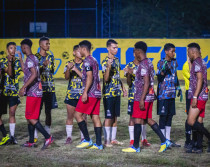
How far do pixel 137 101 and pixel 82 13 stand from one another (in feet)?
128

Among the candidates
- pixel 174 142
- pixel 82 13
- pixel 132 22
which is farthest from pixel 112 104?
pixel 82 13

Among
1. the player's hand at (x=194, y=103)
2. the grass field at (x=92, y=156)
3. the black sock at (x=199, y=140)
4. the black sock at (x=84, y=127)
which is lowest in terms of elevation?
the grass field at (x=92, y=156)

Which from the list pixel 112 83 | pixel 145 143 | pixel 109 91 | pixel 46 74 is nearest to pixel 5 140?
pixel 46 74

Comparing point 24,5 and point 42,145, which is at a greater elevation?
point 24,5

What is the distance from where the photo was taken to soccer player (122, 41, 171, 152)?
802cm

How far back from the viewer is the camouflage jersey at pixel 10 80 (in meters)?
9.11

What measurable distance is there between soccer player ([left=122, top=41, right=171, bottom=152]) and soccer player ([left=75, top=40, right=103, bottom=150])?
0.72 m

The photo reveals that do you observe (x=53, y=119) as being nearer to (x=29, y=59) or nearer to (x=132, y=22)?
(x=29, y=59)

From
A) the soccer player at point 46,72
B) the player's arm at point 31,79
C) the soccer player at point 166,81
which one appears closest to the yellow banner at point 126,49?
the soccer player at point 166,81

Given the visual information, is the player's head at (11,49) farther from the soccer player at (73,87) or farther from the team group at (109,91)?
the soccer player at (73,87)

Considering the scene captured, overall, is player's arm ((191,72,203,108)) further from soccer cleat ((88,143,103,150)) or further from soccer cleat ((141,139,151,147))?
soccer cleat ((88,143,103,150))

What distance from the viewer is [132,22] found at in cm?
3938

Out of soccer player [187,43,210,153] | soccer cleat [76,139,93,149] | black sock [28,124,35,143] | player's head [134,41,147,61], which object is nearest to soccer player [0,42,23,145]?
black sock [28,124,35,143]

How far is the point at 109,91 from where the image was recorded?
8797mm
